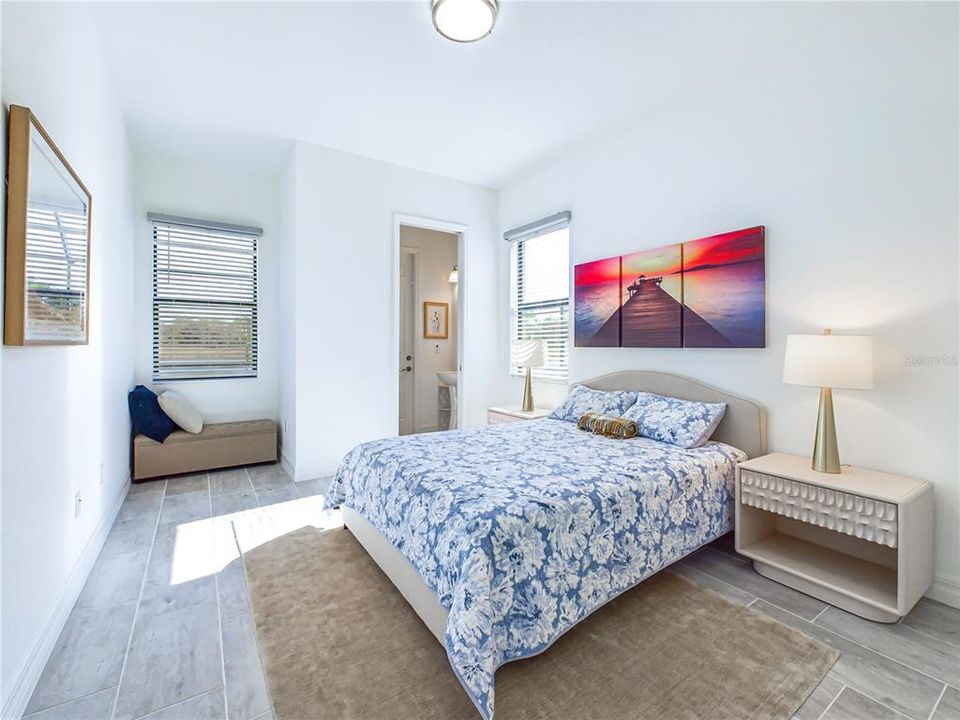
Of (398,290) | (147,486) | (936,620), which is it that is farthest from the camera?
(398,290)

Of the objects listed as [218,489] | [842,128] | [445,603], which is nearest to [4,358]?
[445,603]

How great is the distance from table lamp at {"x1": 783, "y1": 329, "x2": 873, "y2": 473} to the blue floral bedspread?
46 cm

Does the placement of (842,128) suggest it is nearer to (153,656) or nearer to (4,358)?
(4,358)

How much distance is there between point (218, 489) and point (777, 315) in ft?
13.7

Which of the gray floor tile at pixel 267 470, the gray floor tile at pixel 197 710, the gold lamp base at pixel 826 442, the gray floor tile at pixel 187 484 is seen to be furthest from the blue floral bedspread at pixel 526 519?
the gray floor tile at pixel 187 484

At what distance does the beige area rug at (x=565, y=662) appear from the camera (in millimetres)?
1446

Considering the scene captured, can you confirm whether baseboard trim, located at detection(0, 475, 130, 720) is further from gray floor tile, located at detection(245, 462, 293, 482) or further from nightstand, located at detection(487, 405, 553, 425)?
nightstand, located at detection(487, 405, 553, 425)

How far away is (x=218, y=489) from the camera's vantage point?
11.7 feet

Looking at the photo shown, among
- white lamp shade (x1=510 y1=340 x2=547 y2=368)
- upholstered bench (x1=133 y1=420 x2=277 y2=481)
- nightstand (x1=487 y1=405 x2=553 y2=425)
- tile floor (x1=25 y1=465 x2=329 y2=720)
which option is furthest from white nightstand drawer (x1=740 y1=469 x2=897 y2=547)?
upholstered bench (x1=133 y1=420 x2=277 y2=481)

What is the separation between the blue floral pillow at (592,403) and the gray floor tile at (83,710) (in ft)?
9.21

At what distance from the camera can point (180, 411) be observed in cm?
391

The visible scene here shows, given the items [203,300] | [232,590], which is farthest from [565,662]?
[203,300]

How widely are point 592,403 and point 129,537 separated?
314 cm

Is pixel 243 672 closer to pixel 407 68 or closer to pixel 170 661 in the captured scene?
pixel 170 661
